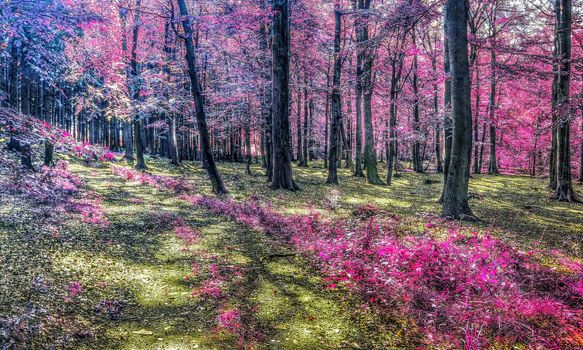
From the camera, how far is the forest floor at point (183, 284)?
370 cm

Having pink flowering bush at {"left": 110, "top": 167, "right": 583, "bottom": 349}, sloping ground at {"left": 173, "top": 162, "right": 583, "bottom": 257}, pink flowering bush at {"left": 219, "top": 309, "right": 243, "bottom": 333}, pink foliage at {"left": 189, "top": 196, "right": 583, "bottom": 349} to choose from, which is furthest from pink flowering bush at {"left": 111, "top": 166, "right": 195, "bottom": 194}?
pink flowering bush at {"left": 219, "top": 309, "right": 243, "bottom": 333}

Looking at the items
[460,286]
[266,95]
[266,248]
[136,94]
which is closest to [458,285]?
[460,286]

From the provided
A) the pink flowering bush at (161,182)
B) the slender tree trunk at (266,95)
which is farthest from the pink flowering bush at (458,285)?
the slender tree trunk at (266,95)

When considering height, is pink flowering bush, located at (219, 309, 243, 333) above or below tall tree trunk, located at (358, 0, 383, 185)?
below

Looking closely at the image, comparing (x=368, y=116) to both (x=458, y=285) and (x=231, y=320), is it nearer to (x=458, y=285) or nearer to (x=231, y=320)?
(x=458, y=285)

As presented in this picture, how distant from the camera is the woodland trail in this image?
3664 mm

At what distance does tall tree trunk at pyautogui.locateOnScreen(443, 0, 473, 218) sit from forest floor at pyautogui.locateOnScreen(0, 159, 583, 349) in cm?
130

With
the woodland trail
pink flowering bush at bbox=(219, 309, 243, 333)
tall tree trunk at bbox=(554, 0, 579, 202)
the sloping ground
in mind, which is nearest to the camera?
the woodland trail

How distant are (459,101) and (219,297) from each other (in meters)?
7.45

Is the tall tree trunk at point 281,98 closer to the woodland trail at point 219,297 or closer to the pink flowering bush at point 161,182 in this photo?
the pink flowering bush at point 161,182

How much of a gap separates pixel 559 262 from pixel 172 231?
7.68 m

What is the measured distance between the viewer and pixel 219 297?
468 cm

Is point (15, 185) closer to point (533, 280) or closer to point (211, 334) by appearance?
point (211, 334)

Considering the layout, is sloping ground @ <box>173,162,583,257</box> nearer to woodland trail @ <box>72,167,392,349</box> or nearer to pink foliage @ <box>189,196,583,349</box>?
pink foliage @ <box>189,196,583,349</box>
